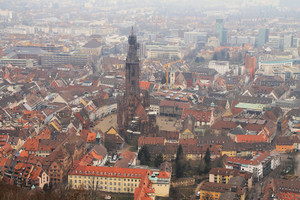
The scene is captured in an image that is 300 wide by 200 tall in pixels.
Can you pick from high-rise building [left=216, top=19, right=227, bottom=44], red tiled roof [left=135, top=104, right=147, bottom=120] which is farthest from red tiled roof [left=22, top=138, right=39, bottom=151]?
high-rise building [left=216, top=19, right=227, bottom=44]

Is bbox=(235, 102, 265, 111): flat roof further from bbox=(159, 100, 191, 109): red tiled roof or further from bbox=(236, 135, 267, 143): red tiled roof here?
bbox=(236, 135, 267, 143): red tiled roof

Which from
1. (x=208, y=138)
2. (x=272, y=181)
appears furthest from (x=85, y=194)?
(x=208, y=138)

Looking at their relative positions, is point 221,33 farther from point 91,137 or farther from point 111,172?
point 111,172

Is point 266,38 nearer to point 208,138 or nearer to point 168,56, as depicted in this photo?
point 168,56

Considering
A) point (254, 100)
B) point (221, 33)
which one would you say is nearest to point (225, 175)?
point (254, 100)

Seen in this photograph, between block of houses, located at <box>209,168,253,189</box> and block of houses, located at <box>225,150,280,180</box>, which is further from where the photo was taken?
block of houses, located at <box>225,150,280,180</box>

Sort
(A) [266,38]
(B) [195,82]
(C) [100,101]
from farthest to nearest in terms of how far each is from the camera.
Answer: (A) [266,38] → (B) [195,82] → (C) [100,101]

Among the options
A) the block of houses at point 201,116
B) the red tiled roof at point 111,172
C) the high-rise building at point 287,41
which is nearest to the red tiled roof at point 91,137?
the red tiled roof at point 111,172

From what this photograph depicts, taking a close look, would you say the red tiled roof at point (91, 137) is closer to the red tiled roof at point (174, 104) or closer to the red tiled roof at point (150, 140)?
the red tiled roof at point (150, 140)

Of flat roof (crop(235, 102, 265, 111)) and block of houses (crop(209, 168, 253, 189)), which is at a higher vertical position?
block of houses (crop(209, 168, 253, 189))

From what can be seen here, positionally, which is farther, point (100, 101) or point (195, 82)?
point (195, 82)

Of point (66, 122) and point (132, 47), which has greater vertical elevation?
point (132, 47)
